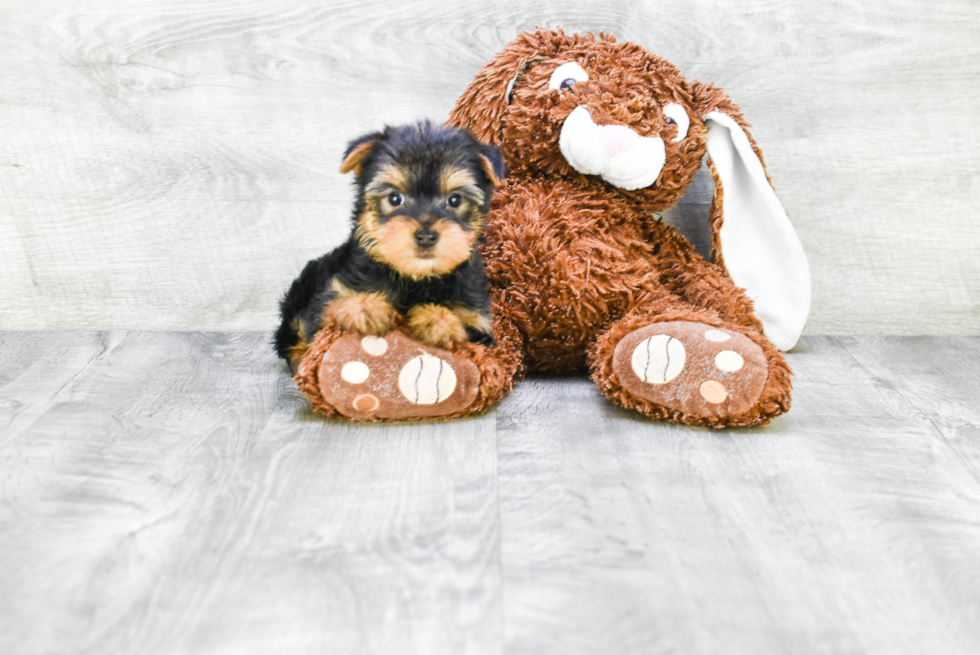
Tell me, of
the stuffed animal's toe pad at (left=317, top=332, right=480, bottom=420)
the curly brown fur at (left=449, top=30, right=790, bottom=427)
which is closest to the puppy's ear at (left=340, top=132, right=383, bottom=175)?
the stuffed animal's toe pad at (left=317, top=332, right=480, bottom=420)

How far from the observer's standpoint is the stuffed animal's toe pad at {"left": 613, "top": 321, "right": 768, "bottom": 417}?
1.47 m

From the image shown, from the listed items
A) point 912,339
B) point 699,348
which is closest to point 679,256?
point 699,348

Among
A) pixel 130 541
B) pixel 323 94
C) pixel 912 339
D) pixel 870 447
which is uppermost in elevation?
pixel 323 94

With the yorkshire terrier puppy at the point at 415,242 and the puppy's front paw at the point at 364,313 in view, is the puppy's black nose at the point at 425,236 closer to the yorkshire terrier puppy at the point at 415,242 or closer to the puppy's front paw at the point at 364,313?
the yorkshire terrier puppy at the point at 415,242

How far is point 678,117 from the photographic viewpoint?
5.75ft

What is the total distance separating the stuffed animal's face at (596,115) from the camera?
1647 mm

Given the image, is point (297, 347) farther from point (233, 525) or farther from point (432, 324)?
point (233, 525)

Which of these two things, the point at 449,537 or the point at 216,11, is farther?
the point at 216,11

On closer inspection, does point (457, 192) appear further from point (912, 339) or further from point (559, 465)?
point (912, 339)

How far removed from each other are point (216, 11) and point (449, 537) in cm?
144

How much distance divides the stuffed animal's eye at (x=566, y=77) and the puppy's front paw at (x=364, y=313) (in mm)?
577

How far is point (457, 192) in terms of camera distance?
136 cm

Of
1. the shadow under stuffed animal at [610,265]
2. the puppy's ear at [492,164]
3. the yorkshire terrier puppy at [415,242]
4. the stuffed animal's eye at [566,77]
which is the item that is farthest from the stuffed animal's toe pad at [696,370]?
the stuffed animal's eye at [566,77]

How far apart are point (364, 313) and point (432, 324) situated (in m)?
0.12
